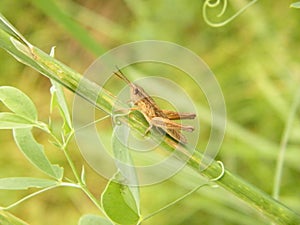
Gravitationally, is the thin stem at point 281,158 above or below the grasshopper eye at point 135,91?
above

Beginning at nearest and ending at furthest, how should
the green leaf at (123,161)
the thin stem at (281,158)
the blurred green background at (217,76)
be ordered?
the green leaf at (123,161) < the thin stem at (281,158) < the blurred green background at (217,76)

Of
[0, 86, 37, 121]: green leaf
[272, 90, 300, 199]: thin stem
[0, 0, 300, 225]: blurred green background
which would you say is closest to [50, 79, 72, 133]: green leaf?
[0, 86, 37, 121]: green leaf

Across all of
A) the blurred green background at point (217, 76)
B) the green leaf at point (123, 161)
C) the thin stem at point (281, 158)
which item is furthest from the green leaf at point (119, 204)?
the blurred green background at point (217, 76)

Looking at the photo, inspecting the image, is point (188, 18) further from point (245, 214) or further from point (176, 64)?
point (245, 214)

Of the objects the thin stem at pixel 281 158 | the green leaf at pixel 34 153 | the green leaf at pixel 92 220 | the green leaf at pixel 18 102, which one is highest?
the thin stem at pixel 281 158

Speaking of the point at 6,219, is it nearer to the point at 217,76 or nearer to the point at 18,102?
the point at 18,102

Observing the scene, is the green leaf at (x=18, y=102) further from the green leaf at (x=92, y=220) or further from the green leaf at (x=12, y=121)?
the green leaf at (x=92, y=220)

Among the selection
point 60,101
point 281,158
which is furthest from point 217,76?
point 60,101
